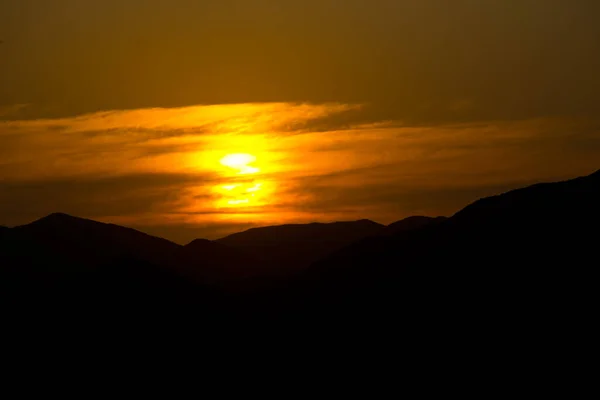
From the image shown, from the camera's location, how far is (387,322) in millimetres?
98688

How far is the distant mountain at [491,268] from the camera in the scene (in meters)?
89.9

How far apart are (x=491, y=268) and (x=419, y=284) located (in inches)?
285

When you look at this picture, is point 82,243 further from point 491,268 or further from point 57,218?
point 491,268

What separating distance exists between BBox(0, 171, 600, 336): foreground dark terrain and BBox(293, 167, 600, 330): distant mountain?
0.41 ft

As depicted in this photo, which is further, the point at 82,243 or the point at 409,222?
the point at 409,222

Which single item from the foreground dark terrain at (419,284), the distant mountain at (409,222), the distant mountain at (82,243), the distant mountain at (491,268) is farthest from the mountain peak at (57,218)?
the distant mountain at (491,268)

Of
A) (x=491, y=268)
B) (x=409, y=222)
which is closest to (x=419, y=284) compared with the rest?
(x=491, y=268)

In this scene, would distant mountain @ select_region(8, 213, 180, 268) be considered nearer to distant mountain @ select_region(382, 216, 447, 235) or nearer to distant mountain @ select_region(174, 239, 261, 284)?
distant mountain @ select_region(174, 239, 261, 284)

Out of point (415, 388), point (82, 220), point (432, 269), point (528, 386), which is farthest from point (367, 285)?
point (82, 220)

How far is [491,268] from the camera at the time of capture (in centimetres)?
9631

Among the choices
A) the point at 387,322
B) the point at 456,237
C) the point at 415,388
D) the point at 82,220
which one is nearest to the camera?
the point at 415,388

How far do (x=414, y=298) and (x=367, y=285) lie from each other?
1020cm

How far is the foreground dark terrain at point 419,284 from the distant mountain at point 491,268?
0.13 m

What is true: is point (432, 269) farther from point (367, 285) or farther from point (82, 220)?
point (82, 220)
